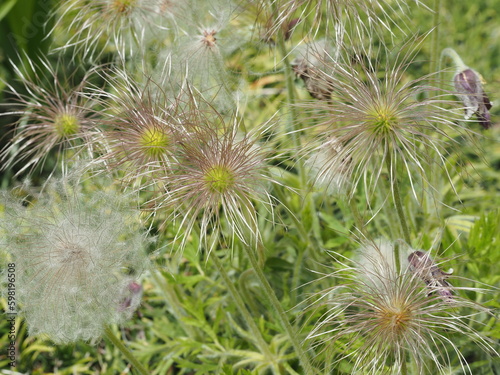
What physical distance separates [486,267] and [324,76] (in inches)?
34.3

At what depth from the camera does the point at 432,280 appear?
136 centimetres

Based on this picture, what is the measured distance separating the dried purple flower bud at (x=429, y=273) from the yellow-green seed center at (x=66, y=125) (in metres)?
1.04

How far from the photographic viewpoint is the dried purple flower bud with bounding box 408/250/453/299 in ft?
4.47

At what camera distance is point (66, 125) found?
183cm

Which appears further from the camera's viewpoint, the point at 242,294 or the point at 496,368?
the point at 242,294

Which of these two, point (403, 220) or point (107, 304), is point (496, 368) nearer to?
point (403, 220)

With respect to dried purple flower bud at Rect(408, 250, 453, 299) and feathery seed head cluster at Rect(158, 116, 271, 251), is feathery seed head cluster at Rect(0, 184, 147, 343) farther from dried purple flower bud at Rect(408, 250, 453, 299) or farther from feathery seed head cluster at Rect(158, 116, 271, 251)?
dried purple flower bud at Rect(408, 250, 453, 299)

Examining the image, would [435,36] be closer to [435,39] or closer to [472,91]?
[435,39]

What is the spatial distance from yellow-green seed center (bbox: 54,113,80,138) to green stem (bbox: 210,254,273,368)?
588mm

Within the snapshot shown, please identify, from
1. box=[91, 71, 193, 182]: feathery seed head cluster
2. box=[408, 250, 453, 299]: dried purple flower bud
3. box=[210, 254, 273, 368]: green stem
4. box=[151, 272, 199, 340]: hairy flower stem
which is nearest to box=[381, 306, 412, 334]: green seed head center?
box=[408, 250, 453, 299]: dried purple flower bud

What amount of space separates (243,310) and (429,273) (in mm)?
592

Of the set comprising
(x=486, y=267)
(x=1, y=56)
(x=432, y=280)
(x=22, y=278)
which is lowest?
(x=486, y=267)

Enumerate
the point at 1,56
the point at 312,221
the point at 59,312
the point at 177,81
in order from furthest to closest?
the point at 1,56 → the point at 312,221 → the point at 177,81 → the point at 59,312

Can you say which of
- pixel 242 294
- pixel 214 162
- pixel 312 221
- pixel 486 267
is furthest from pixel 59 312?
pixel 486 267
